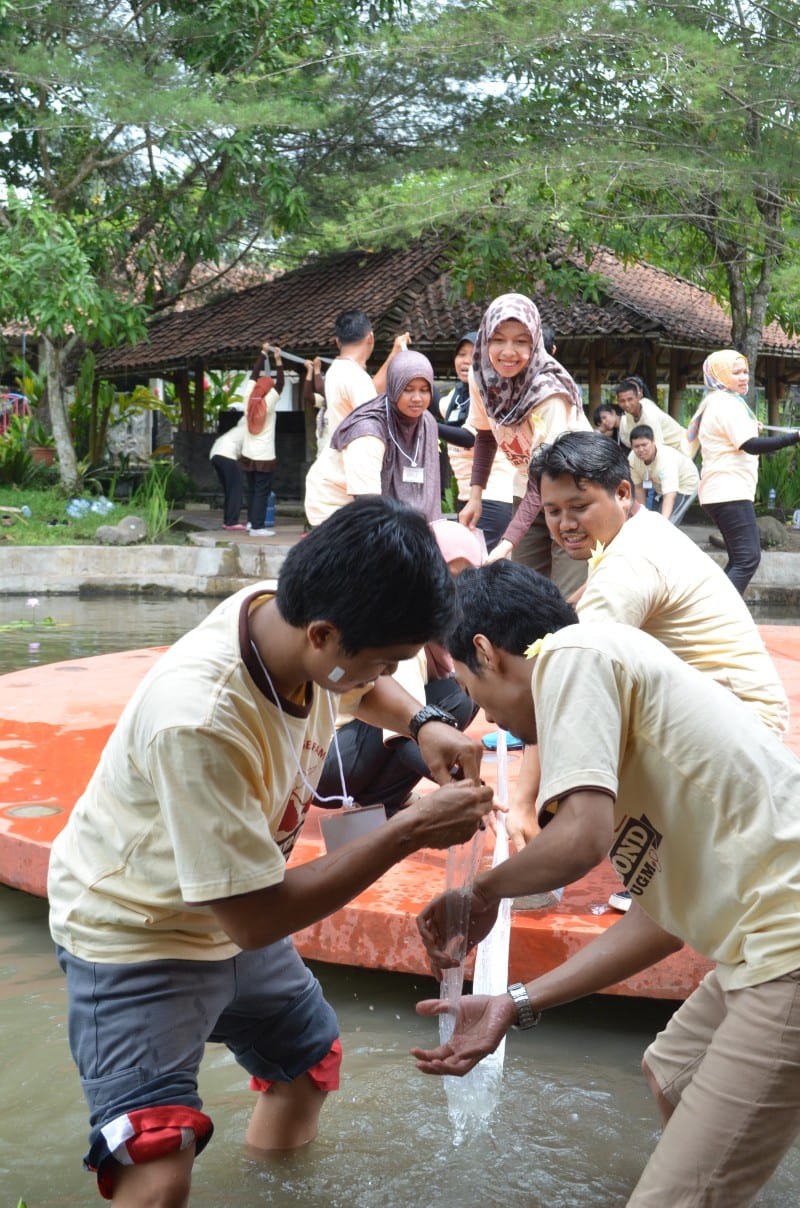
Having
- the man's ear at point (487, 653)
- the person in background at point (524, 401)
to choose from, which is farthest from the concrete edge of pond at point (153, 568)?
the man's ear at point (487, 653)

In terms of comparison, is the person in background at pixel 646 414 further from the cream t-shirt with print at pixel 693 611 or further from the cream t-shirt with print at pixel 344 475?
the cream t-shirt with print at pixel 693 611

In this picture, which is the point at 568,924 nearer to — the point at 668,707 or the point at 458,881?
the point at 458,881

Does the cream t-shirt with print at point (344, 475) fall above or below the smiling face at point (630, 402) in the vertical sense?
below

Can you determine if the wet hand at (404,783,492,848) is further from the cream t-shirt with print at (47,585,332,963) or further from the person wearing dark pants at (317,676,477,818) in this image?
the person wearing dark pants at (317,676,477,818)

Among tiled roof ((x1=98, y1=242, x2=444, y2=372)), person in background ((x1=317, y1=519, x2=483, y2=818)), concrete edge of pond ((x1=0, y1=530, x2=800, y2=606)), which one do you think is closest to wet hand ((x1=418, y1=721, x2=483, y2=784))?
Answer: person in background ((x1=317, y1=519, x2=483, y2=818))

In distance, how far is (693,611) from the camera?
362 cm

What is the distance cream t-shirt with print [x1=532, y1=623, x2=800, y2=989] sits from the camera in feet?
7.25

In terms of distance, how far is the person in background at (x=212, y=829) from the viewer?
219 centimetres

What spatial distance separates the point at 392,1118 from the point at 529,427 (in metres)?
3.17

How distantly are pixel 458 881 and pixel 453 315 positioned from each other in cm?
1704

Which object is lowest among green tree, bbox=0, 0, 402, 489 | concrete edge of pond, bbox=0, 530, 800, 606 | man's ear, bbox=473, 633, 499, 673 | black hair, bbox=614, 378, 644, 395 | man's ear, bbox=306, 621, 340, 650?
concrete edge of pond, bbox=0, 530, 800, 606

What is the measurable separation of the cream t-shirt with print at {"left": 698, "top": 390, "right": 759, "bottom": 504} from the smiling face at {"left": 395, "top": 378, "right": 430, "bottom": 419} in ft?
9.11

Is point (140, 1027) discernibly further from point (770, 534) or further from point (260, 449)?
point (260, 449)

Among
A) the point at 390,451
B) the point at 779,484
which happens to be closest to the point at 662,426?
the point at 779,484
